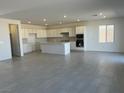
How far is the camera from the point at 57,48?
29.3ft

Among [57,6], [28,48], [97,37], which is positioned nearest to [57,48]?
[28,48]

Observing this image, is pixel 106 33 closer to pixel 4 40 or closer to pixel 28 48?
pixel 28 48

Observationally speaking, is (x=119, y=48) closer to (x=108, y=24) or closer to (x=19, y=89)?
(x=108, y=24)

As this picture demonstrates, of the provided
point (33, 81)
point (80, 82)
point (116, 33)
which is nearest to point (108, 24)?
point (116, 33)

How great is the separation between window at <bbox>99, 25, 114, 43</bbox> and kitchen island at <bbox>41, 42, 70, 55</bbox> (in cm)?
279

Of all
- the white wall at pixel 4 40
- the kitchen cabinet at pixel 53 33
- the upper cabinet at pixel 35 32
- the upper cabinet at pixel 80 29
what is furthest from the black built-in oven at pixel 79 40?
the white wall at pixel 4 40

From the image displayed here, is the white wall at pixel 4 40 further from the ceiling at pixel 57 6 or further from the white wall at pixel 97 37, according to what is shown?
the white wall at pixel 97 37

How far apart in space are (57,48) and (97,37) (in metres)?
3.42

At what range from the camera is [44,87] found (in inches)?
127

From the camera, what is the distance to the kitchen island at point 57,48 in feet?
28.3

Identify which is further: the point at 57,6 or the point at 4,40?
the point at 4,40

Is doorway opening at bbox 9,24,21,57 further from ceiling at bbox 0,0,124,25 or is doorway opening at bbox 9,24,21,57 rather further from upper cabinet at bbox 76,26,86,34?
upper cabinet at bbox 76,26,86,34

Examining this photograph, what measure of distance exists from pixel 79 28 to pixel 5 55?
614 cm

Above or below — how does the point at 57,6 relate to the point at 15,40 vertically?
above
